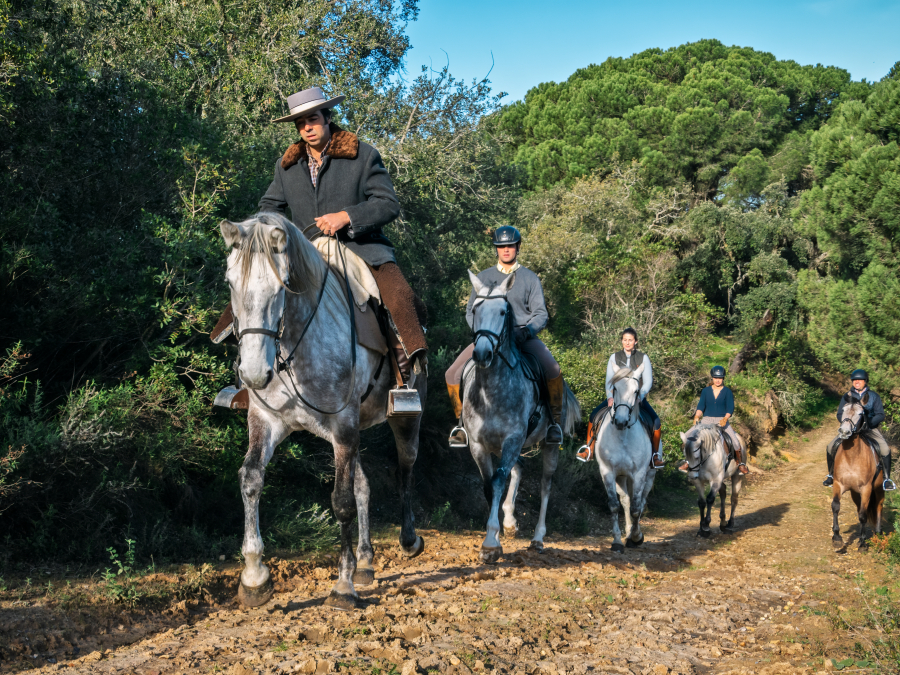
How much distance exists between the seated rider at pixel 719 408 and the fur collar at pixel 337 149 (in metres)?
9.94

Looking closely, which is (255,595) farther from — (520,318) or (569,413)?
(569,413)

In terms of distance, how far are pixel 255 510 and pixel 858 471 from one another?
10.1 meters

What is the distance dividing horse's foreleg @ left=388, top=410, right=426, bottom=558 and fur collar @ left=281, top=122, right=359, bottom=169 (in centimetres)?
239

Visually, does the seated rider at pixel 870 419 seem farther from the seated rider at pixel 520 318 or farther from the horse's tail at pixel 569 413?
the seated rider at pixel 520 318

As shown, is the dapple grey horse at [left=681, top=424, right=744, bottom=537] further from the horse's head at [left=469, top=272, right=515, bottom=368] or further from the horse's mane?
the horse's mane

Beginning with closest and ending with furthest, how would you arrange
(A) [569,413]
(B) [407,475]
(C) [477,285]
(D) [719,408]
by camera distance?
(B) [407,475] → (C) [477,285] → (A) [569,413] → (D) [719,408]

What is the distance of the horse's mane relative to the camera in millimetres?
4391

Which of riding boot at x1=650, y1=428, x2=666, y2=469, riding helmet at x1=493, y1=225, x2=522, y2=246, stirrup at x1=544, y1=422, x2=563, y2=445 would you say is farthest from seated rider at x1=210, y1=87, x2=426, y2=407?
riding boot at x1=650, y1=428, x2=666, y2=469

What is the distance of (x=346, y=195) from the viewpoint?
5.89 meters

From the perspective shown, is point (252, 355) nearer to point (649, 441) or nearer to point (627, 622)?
point (627, 622)

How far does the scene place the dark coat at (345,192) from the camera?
19.0 ft

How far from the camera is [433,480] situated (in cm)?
1344

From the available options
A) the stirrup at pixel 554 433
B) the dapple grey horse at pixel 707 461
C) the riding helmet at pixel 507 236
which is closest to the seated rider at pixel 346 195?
the riding helmet at pixel 507 236

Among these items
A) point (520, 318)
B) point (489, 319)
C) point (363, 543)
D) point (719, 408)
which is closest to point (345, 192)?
point (489, 319)
